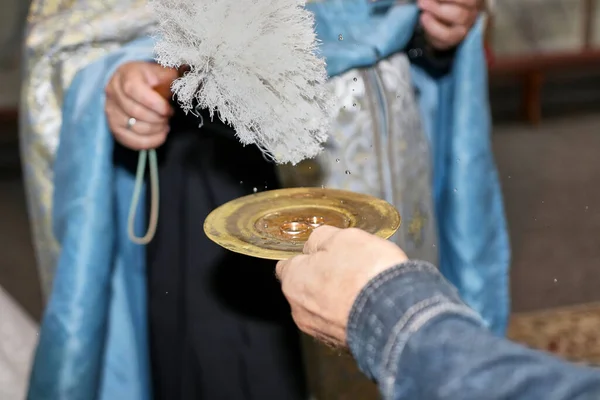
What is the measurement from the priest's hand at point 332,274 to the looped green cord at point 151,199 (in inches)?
7.4

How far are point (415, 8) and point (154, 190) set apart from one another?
0.27m

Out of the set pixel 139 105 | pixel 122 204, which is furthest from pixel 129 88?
pixel 122 204

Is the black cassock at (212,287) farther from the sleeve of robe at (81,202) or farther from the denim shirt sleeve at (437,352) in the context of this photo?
the denim shirt sleeve at (437,352)

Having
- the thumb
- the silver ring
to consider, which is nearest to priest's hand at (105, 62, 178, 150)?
the silver ring

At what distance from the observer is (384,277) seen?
11.3 inches

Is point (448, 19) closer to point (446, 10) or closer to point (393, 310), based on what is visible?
point (446, 10)

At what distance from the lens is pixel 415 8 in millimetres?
573

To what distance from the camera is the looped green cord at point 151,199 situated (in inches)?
19.6

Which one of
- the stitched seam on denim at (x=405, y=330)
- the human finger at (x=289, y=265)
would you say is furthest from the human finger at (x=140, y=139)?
the stitched seam on denim at (x=405, y=330)

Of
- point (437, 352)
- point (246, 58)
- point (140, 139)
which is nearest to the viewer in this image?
point (437, 352)

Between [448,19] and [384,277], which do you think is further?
[448,19]

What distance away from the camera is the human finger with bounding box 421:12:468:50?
57 cm

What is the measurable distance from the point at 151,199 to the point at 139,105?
4.0 inches

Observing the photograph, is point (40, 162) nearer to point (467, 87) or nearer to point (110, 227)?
point (110, 227)
